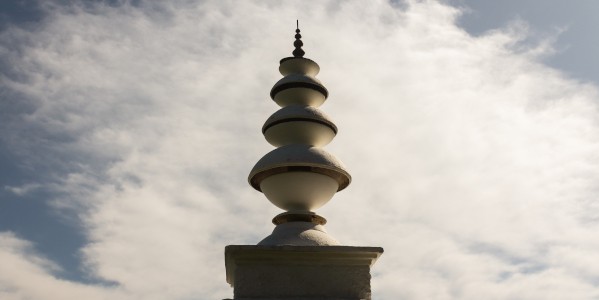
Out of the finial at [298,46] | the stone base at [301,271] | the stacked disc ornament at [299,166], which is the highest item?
the finial at [298,46]

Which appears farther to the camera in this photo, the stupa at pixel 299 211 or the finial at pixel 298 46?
the finial at pixel 298 46

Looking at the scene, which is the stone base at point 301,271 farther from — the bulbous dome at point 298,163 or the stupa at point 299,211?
the bulbous dome at point 298,163

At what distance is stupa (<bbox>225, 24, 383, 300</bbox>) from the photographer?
848 cm

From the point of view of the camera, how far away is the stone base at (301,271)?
8438mm

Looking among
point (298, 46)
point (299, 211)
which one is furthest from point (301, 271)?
point (298, 46)

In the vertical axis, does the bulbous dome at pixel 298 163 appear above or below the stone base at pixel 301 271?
above

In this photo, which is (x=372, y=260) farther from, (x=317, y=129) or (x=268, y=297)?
(x=317, y=129)

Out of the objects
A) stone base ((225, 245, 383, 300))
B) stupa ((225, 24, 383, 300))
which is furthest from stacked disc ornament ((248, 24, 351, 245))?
stone base ((225, 245, 383, 300))

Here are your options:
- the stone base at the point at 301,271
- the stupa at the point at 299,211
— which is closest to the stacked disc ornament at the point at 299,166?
the stupa at the point at 299,211

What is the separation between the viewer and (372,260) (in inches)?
339

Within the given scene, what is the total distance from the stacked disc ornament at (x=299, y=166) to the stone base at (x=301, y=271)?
1.02 feet

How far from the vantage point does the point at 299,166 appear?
31.2 feet

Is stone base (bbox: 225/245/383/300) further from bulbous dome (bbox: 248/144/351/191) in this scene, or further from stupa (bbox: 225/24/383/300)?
bulbous dome (bbox: 248/144/351/191)

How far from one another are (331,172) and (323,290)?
190 cm
